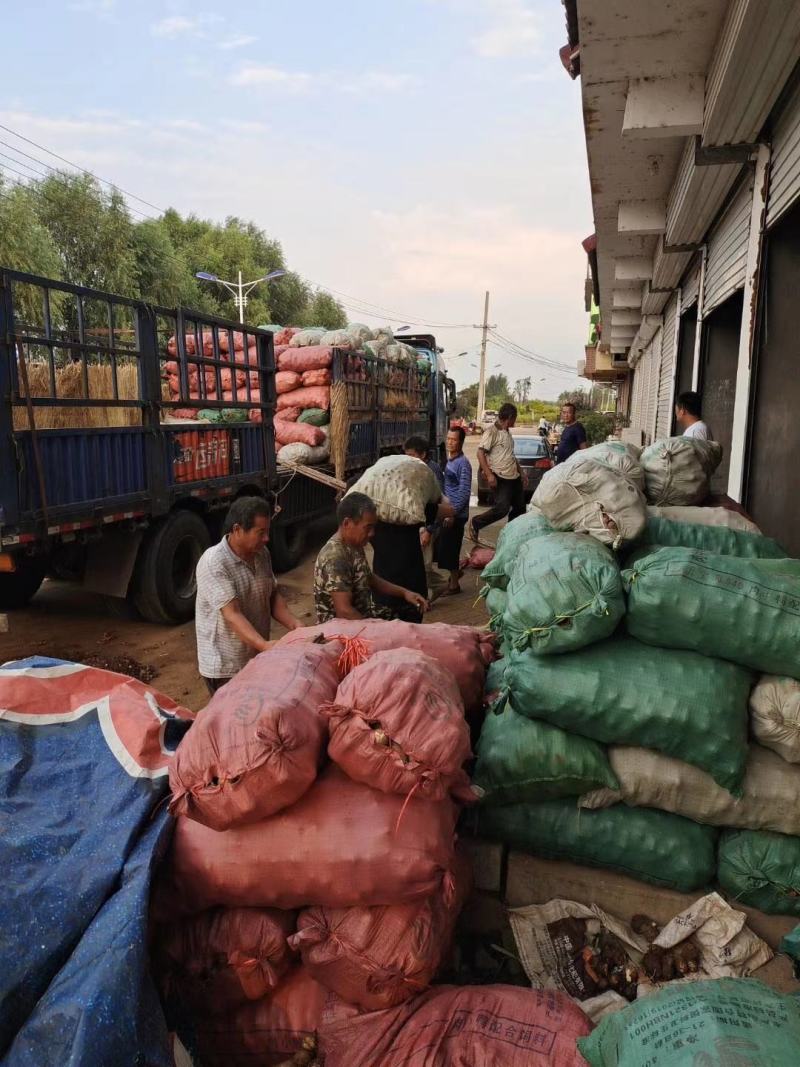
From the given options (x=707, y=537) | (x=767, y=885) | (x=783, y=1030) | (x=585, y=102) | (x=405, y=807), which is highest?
(x=585, y=102)

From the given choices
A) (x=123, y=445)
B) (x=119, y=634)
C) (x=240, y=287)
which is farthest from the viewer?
(x=240, y=287)

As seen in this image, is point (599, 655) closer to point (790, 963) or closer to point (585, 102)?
point (790, 963)

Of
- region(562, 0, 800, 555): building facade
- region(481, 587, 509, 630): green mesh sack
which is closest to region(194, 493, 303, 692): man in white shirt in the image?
region(481, 587, 509, 630): green mesh sack

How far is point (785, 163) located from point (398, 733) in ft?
12.3

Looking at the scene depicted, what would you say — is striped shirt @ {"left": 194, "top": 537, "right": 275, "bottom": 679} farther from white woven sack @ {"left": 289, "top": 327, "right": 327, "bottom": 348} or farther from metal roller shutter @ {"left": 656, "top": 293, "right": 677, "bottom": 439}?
metal roller shutter @ {"left": 656, "top": 293, "right": 677, "bottom": 439}

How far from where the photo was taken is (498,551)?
11.7ft

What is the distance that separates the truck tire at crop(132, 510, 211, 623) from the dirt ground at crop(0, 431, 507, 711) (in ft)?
0.66

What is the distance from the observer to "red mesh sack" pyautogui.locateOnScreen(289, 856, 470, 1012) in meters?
1.66

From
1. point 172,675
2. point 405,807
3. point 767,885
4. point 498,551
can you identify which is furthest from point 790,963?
point 172,675

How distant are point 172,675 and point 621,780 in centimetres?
378

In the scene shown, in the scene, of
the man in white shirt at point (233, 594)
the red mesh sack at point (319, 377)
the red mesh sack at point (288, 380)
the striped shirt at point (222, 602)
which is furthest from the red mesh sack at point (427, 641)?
the red mesh sack at point (288, 380)

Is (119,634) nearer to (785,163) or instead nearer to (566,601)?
(566,601)

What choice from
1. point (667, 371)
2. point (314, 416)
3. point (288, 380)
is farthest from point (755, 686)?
point (667, 371)

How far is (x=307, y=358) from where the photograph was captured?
896 cm
